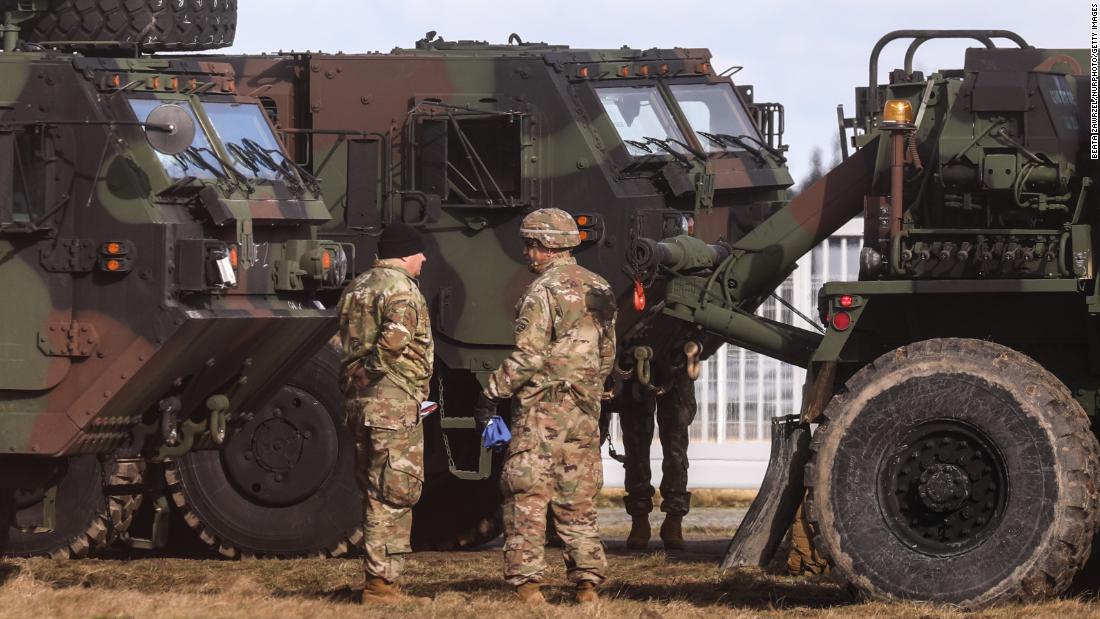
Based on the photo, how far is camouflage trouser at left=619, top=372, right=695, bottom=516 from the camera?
15523 mm

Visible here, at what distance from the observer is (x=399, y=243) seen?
11.2 m

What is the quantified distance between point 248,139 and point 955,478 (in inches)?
184

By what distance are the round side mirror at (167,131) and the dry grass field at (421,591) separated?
88.9 inches

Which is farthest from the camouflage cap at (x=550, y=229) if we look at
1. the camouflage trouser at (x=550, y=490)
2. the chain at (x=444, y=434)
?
the chain at (x=444, y=434)

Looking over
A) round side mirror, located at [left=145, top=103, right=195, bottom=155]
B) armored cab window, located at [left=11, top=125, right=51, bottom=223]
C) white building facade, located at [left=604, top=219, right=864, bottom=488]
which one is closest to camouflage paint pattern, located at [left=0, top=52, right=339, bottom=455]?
armored cab window, located at [left=11, top=125, right=51, bottom=223]

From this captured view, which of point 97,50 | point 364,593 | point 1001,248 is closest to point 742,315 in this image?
point 1001,248

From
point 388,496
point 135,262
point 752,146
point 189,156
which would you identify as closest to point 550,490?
point 388,496

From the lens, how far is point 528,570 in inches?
426

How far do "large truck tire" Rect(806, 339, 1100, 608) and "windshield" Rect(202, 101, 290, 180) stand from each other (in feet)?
12.4

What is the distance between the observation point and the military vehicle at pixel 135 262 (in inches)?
461

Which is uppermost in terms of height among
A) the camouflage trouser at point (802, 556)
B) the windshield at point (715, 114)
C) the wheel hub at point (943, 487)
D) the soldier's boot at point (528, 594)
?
the windshield at point (715, 114)

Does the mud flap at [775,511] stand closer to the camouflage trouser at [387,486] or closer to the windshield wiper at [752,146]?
the camouflage trouser at [387,486]

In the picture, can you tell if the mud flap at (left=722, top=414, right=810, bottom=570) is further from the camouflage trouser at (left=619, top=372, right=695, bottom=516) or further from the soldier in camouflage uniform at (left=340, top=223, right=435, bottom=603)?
the camouflage trouser at (left=619, top=372, right=695, bottom=516)

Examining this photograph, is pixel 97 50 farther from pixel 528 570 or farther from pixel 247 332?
pixel 528 570
